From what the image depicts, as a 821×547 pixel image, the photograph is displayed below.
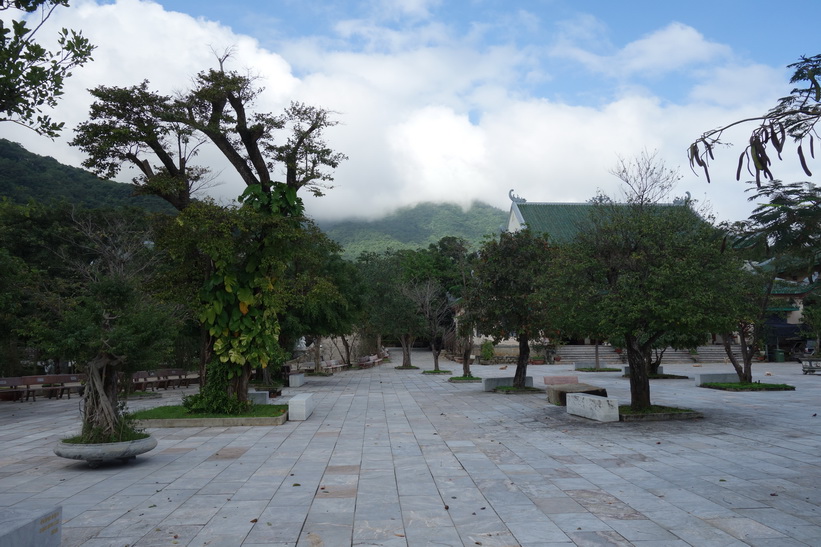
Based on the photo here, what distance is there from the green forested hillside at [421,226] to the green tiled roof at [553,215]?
149 ft

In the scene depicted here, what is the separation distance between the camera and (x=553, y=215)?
49.2m

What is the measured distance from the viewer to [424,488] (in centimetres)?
714

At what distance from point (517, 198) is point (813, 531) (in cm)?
4705

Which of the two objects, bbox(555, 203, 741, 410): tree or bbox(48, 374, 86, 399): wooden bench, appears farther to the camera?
bbox(48, 374, 86, 399): wooden bench

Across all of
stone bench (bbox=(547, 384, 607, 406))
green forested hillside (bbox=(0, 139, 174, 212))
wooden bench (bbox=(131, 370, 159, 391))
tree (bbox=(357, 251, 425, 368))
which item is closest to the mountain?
green forested hillside (bbox=(0, 139, 174, 212))

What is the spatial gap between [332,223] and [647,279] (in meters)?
109

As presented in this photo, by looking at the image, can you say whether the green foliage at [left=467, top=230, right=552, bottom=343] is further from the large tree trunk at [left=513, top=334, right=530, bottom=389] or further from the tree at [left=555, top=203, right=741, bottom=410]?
the tree at [left=555, top=203, right=741, bottom=410]

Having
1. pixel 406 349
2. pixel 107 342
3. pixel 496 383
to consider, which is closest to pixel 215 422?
pixel 107 342

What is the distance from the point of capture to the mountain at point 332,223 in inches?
1155

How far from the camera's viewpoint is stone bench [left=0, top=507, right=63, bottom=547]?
4.23 metres

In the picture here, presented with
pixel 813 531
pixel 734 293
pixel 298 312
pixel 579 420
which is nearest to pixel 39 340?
pixel 813 531

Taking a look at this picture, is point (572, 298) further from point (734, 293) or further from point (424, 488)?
point (424, 488)

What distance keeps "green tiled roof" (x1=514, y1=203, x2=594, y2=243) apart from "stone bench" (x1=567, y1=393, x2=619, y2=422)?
34.2 metres

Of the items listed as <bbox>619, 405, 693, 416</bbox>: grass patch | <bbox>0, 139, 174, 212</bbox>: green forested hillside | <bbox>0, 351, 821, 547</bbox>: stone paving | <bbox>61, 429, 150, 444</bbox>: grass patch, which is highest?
<bbox>0, 139, 174, 212</bbox>: green forested hillside
